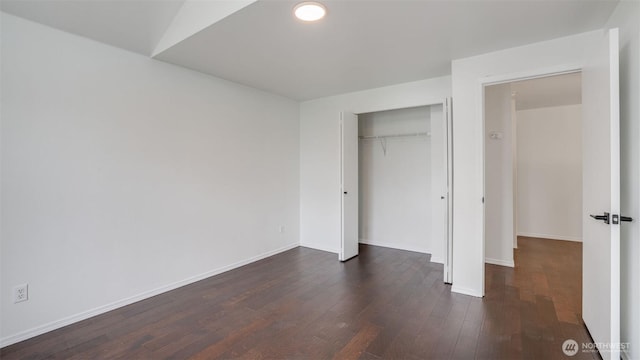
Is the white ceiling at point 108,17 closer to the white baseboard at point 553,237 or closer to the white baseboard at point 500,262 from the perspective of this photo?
the white baseboard at point 500,262

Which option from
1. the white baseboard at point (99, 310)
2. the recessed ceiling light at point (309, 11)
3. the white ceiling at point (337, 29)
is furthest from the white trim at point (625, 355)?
the white baseboard at point (99, 310)

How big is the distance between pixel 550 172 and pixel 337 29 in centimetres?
542

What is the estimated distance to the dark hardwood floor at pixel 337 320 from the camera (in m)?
2.07

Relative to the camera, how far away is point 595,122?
2.02 m

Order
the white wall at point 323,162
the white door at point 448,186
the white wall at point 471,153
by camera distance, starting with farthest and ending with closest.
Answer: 1. the white wall at point 323,162
2. the white door at point 448,186
3. the white wall at point 471,153

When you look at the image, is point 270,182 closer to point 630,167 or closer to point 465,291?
point 465,291

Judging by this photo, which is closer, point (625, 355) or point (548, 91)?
point (625, 355)

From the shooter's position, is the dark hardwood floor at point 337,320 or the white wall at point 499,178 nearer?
the dark hardwood floor at point 337,320

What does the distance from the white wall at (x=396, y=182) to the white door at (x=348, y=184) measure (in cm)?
69

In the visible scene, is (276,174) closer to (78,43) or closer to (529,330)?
(78,43)
